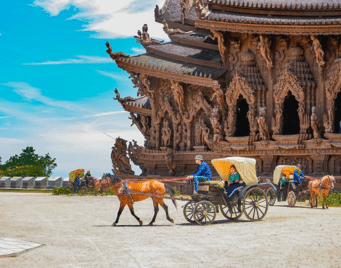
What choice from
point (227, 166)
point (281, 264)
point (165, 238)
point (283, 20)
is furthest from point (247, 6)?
point (281, 264)

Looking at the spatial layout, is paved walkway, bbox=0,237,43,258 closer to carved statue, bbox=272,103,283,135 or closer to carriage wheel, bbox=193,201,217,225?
carriage wheel, bbox=193,201,217,225

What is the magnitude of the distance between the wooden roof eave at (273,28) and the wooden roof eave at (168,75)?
291cm

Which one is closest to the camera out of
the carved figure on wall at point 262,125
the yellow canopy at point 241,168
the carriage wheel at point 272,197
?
the yellow canopy at point 241,168

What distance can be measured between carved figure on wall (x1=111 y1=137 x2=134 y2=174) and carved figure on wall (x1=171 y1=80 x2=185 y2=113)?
5763 mm

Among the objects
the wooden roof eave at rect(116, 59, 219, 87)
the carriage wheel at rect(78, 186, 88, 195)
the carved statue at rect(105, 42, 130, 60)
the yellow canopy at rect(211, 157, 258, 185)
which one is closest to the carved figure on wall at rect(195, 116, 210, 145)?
the wooden roof eave at rect(116, 59, 219, 87)

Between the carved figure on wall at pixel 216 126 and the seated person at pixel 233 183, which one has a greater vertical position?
the carved figure on wall at pixel 216 126

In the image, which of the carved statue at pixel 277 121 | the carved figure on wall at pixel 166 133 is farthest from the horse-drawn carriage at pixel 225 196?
the carved figure on wall at pixel 166 133

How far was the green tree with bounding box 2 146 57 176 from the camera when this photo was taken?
214ft

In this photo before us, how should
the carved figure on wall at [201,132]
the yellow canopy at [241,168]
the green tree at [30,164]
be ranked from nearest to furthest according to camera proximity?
the yellow canopy at [241,168], the carved figure on wall at [201,132], the green tree at [30,164]

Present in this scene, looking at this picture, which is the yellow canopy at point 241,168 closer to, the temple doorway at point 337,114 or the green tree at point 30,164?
the temple doorway at point 337,114

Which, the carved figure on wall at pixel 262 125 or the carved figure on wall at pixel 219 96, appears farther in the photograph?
the carved figure on wall at pixel 219 96

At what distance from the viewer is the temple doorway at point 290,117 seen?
3089cm

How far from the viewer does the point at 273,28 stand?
2739cm

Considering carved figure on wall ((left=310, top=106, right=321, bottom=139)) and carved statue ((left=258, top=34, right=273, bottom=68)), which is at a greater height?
carved statue ((left=258, top=34, right=273, bottom=68))
